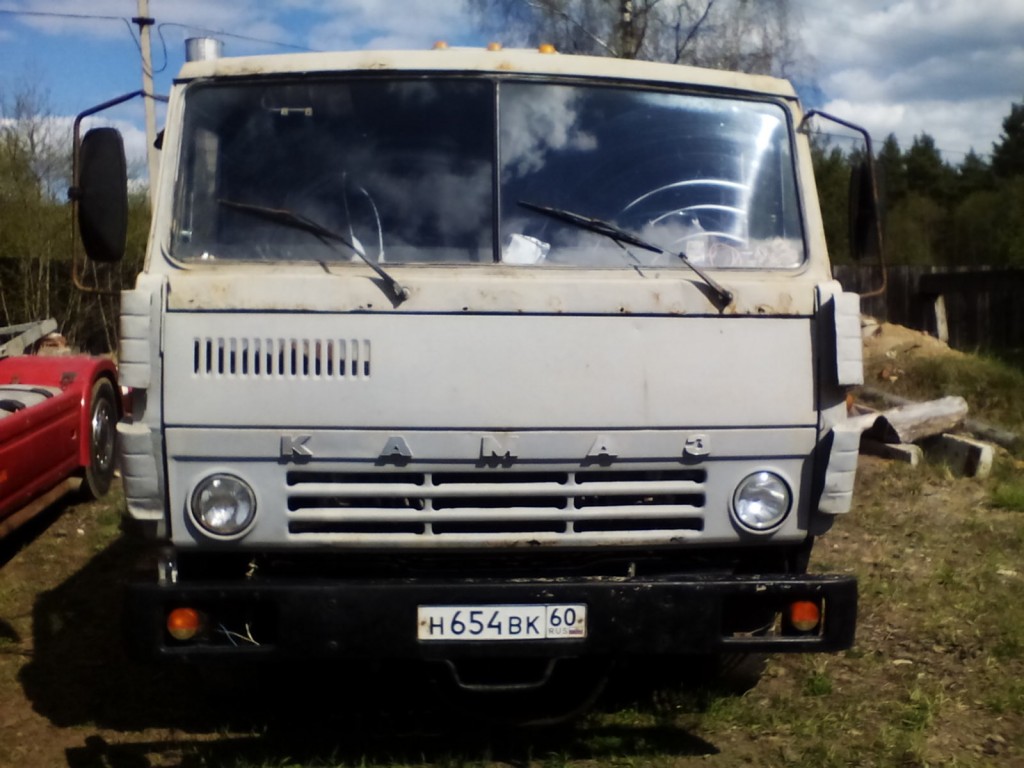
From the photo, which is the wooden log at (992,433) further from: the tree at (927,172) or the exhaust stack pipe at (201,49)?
the tree at (927,172)

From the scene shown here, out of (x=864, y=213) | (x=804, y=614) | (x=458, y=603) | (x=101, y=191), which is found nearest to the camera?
(x=458, y=603)

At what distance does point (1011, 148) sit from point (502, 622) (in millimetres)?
62379

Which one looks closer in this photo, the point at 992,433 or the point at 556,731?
the point at 556,731

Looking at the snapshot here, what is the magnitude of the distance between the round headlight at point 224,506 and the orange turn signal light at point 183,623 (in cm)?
26

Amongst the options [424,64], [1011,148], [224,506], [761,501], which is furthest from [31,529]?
[1011,148]

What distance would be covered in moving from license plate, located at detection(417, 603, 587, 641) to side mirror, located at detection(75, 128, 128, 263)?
1.74 meters

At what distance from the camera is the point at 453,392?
3.72 meters

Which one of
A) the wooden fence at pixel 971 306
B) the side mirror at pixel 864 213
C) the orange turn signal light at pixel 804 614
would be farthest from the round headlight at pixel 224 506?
the wooden fence at pixel 971 306

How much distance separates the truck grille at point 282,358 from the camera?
370 centimetres

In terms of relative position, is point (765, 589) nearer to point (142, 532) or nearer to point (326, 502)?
point (326, 502)

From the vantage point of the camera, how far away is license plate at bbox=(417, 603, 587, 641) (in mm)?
3709

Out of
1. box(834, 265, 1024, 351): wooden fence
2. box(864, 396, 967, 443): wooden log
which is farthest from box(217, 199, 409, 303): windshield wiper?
box(834, 265, 1024, 351): wooden fence

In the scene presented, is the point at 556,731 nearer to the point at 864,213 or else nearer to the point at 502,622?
the point at 502,622

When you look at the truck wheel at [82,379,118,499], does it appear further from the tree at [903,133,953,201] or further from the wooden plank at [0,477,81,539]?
the tree at [903,133,953,201]
